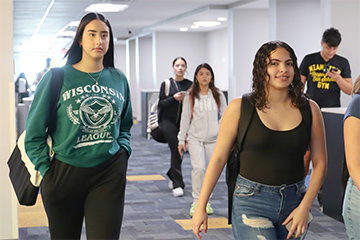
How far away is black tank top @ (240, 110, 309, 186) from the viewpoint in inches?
86.9

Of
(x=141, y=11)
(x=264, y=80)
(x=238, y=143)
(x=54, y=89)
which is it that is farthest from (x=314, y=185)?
(x=141, y=11)

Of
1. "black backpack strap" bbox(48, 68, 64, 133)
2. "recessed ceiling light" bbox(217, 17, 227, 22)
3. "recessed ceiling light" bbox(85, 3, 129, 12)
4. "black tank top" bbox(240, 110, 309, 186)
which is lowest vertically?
"black tank top" bbox(240, 110, 309, 186)

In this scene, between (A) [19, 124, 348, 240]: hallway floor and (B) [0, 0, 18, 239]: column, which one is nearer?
(B) [0, 0, 18, 239]: column

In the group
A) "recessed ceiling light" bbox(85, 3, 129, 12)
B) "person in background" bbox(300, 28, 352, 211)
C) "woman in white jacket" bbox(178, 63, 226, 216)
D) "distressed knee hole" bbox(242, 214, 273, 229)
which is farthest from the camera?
"recessed ceiling light" bbox(85, 3, 129, 12)

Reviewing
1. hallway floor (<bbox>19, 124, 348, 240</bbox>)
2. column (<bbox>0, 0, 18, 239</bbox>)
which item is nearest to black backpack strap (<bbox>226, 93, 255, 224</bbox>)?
hallway floor (<bbox>19, 124, 348, 240</bbox>)

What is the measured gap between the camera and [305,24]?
31.8 feet

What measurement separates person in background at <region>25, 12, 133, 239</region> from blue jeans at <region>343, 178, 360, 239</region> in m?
1.02

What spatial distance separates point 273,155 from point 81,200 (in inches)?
37.9

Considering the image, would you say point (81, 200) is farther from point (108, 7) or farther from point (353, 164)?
point (108, 7)

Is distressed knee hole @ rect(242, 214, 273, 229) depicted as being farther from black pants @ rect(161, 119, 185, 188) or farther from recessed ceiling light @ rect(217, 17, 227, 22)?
recessed ceiling light @ rect(217, 17, 227, 22)

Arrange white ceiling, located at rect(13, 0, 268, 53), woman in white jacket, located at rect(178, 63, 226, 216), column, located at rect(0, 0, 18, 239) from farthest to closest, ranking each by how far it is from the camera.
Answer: white ceiling, located at rect(13, 0, 268, 53), woman in white jacket, located at rect(178, 63, 226, 216), column, located at rect(0, 0, 18, 239)

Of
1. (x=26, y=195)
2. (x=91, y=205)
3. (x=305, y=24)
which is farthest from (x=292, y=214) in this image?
(x=305, y=24)

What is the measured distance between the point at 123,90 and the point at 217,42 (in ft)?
48.8

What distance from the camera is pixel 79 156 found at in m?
2.62
